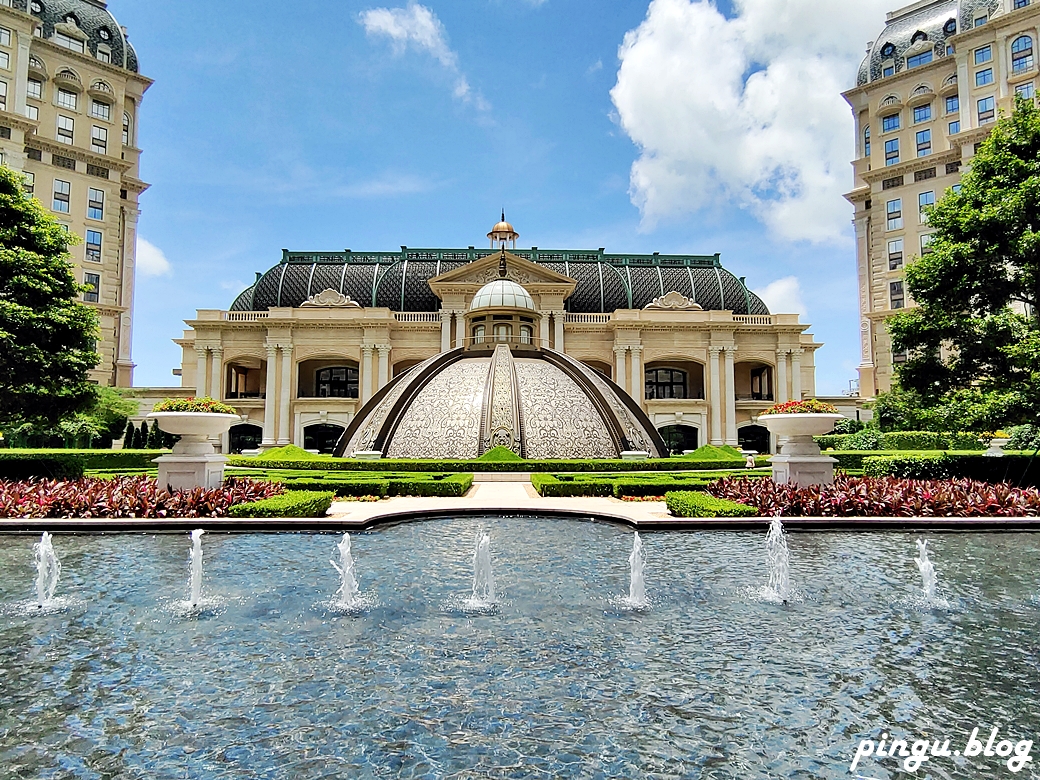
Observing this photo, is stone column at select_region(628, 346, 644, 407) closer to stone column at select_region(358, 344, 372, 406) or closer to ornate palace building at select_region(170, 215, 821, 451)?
ornate palace building at select_region(170, 215, 821, 451)

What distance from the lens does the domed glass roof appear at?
31.6 metres

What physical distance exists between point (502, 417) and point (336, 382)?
3496cm

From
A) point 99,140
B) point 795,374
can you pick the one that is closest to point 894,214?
point 795,374

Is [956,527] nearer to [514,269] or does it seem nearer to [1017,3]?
[514,269]

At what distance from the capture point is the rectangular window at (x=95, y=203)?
190 ft

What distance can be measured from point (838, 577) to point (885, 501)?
5.97 meters

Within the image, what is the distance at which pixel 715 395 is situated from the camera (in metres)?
52.4

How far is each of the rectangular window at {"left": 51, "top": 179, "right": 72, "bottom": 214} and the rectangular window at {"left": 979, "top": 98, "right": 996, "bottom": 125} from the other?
76899 mm

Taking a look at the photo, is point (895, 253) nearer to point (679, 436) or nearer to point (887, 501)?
point (679, 436)

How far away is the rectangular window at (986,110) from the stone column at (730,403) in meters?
27.0

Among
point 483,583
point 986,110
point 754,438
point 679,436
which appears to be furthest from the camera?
point 754,438

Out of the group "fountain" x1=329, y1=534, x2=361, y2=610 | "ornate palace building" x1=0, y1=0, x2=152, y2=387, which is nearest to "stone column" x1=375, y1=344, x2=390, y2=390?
"ornate palace building" x1=0, y1=0, x2=152, y2=387

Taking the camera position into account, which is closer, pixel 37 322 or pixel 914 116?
pixel 37 322

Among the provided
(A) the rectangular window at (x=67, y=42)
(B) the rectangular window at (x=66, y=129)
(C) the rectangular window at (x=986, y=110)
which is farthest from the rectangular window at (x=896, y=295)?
(A) the rectangular window at (x=67, y=42)
